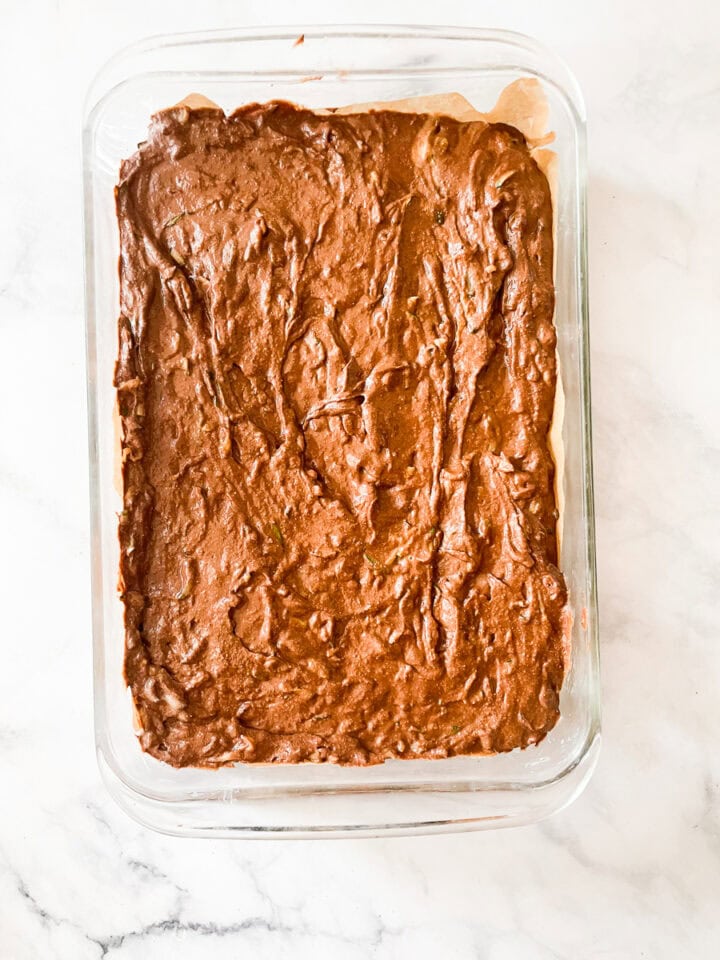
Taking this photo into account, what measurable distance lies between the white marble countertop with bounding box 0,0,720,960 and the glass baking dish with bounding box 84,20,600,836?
9.1 inches

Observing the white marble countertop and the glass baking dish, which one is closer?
the glass baking dish

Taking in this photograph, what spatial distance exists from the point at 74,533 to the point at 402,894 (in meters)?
1.14

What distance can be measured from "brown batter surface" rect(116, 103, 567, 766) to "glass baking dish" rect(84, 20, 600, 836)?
5cm

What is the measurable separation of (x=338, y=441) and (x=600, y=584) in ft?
2.32

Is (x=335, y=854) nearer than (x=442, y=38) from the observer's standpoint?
No

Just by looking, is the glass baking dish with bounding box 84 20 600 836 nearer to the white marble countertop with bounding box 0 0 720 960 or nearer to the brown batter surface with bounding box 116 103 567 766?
the brown batter surface with bounding box 116 103 567 766

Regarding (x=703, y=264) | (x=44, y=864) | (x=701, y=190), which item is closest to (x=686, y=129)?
(x=701, y=190)

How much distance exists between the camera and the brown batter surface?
1627 mm

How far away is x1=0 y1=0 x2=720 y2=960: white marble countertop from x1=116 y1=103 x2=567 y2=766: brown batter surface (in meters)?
0.30

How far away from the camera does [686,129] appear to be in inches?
72.0

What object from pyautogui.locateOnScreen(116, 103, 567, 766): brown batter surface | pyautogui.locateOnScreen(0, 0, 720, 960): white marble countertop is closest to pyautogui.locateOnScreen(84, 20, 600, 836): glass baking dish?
pyautogui.locateOnScreen(116, 103, 567, 766): brown batter surface

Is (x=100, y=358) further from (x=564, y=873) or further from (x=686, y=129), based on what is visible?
(x=564, y=873)

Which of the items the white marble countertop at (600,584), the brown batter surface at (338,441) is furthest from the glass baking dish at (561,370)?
the white marble countertop at (600,584)

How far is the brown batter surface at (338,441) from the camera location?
163 cm
